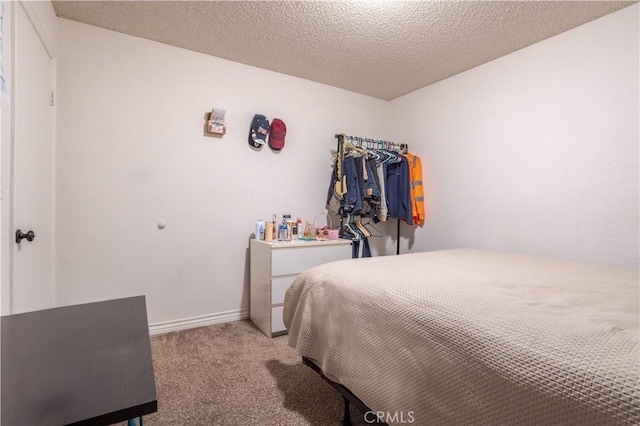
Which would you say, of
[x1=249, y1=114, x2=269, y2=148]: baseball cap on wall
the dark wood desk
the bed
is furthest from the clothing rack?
the dark wood desk

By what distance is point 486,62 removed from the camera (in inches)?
104

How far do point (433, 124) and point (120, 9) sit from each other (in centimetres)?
271

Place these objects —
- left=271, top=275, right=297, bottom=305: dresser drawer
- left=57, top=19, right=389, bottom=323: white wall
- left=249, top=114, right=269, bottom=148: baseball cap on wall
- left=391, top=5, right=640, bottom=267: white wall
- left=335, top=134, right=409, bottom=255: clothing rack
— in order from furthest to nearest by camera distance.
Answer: left=335, top=134, right=409, bottom=255: clothing rack, left=249, top=114, right=269, bottom=148: baseball cap on wall, left=271, top=275, right=297, bottom=305: dresser drawer, left=57, top=19, right=389, bottom=323: white wall, left=391, top=5, right=640, bottom=267: white wall

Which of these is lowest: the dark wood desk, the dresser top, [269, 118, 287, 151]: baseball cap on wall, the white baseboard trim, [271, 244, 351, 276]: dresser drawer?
the white baseboard trim

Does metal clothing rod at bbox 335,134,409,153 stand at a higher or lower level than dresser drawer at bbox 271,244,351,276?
higher

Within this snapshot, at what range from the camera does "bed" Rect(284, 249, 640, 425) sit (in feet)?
2.16

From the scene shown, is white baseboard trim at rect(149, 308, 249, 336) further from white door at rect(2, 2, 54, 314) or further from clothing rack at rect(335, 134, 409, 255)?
clothing rack at rect(335, 134, 409, 255)

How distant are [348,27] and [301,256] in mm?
1727

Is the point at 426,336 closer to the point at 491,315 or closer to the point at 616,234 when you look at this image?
the point at 491,315

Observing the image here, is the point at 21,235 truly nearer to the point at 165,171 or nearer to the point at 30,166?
the point at 30,166

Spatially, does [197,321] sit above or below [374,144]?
below

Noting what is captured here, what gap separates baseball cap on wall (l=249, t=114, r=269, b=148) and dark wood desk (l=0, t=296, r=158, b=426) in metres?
2.03

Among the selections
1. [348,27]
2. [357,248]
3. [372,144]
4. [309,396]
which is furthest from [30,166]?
[372,144]

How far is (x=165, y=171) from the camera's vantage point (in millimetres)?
2443
